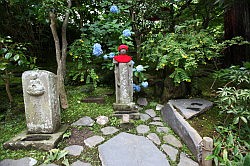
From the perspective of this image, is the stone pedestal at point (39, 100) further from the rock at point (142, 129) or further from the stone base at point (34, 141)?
the rock at point (142, 129)

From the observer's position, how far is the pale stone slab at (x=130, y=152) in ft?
6.64

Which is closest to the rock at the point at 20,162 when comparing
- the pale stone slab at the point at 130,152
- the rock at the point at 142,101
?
the pale stone slab at the point at 130,152

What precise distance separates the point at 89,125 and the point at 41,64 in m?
2.76

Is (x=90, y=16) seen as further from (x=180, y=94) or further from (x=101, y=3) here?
(x=180, y=94)

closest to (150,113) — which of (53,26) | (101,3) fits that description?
(53,26)

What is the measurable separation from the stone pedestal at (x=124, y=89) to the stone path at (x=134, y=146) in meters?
0.23

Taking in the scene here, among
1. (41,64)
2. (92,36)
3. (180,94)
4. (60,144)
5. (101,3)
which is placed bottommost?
(60,144)

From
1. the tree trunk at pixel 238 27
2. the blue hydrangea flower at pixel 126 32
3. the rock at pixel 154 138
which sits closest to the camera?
the rock at pixel 154 138

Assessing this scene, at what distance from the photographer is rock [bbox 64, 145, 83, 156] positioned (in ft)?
7.14

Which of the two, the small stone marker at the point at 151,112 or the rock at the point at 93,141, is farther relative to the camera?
the small stone marker at the point at 151,112

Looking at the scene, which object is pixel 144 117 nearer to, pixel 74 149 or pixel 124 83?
pixel 124 83

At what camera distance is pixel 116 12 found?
3512 millimetres

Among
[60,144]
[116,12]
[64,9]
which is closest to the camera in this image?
[60,144]

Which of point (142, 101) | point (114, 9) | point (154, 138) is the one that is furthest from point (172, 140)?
point (114, 9)
